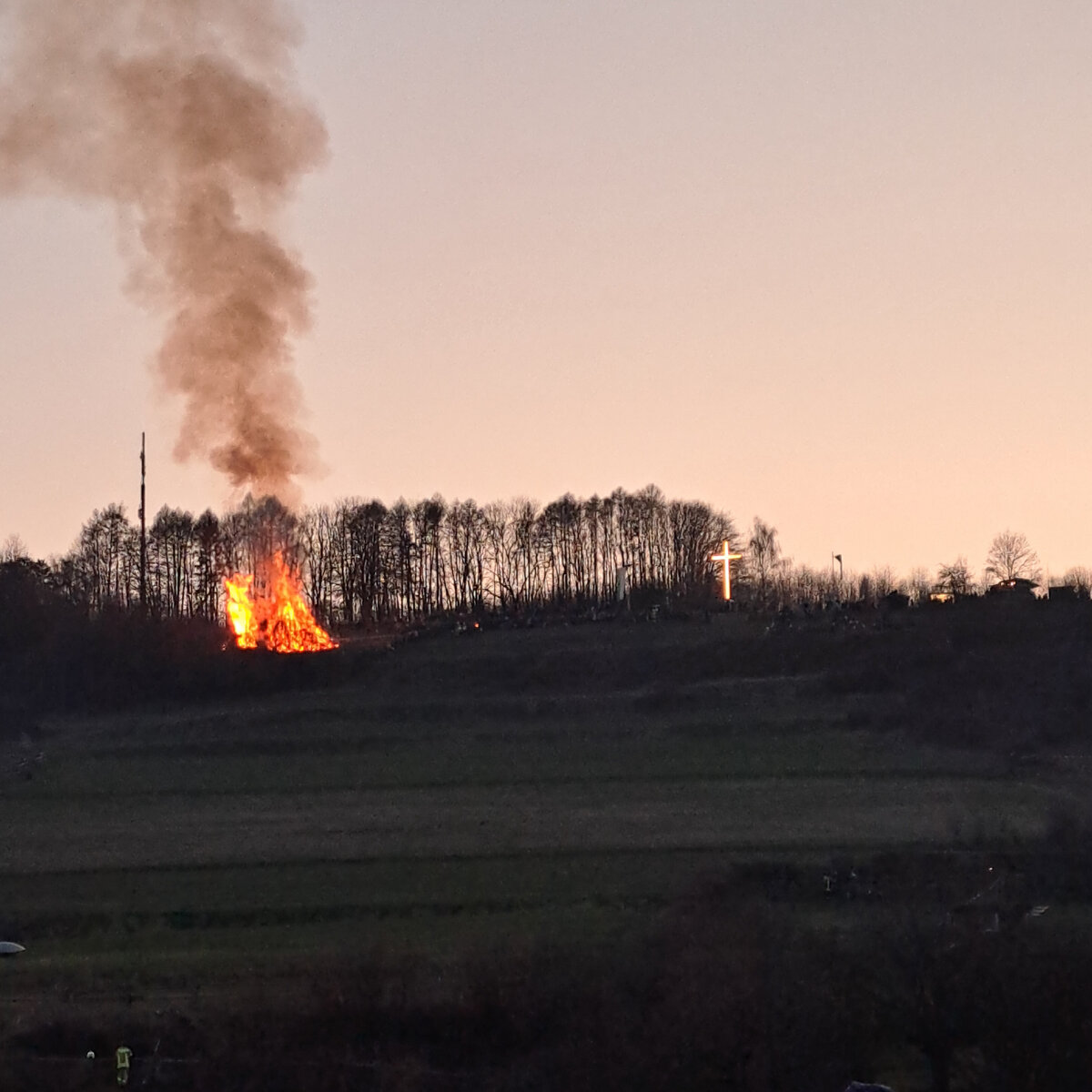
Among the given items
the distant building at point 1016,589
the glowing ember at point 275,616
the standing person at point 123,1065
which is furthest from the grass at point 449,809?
the distant building at point 1016,589

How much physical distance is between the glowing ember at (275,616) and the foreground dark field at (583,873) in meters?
5.93

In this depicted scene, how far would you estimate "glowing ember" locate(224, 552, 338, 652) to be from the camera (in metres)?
78.2

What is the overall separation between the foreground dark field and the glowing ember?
5930mm

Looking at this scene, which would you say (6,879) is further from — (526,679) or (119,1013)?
(526,679)

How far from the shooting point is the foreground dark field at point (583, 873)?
23.5m

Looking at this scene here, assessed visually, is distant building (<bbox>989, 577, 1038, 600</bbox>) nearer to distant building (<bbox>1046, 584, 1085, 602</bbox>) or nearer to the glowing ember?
distant building (<bbox>1046, 584, 1085, 602</bbox>)

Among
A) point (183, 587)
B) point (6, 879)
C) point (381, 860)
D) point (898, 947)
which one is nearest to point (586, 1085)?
point (898, 947)

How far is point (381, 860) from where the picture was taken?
39625 mm

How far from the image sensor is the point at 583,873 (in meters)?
37.6

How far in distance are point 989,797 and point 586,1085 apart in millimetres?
24175

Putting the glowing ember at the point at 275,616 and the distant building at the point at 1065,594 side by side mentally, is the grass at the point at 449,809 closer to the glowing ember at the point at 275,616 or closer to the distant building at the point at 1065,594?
the glowing ember at the point at 275,616

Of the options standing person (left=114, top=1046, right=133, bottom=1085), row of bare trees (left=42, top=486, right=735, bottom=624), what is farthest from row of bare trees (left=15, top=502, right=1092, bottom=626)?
standing person (left=114, top=1046, right=133, bottom=1085)

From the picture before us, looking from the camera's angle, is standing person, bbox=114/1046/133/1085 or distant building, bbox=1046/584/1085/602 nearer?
standing person, bbox=114/1046/133/1085

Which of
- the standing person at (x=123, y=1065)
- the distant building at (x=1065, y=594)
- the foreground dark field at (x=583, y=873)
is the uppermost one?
the distant building at (x=1065, y=594)
